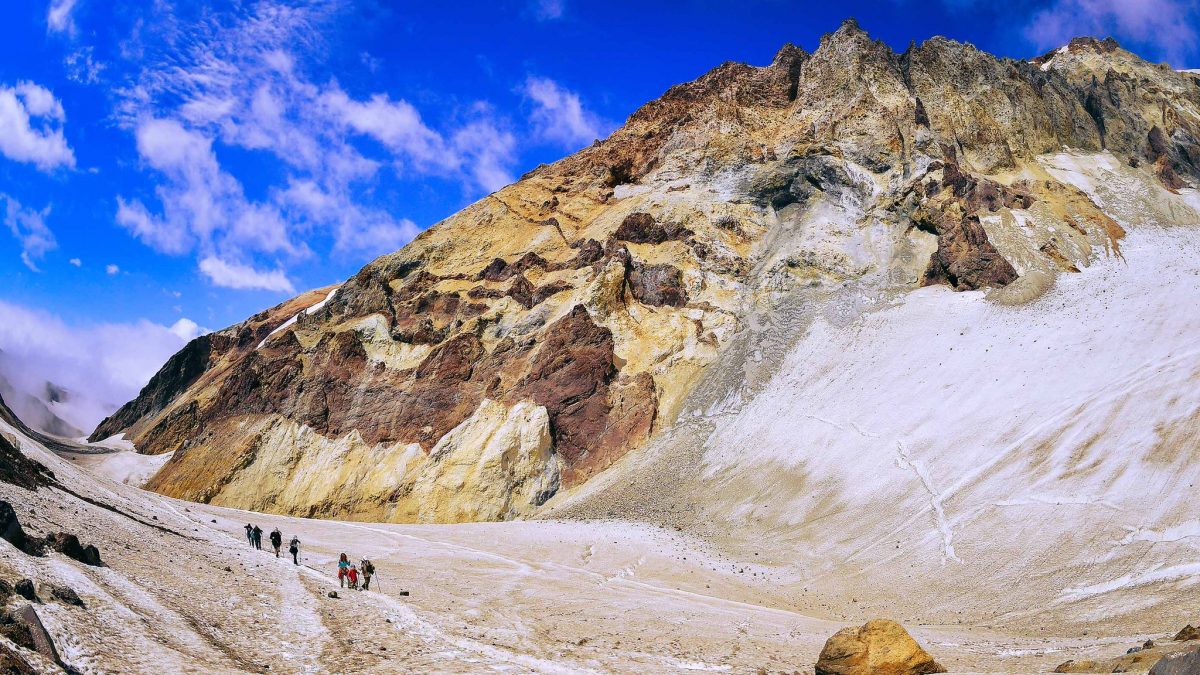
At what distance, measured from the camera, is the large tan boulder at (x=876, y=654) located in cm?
1371

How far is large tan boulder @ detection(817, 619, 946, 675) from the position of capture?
45.0 feet

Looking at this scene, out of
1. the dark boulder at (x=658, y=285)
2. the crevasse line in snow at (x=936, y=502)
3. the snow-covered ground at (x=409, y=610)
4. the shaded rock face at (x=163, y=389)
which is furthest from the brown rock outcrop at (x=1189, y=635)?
the shaded rock face at (x=163, y=389)

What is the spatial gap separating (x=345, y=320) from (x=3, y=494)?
2155 inches

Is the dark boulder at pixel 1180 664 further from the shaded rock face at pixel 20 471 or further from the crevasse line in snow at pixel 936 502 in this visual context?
the shaded rock face at pixel 20 471

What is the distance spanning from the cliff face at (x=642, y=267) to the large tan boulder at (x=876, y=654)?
1595 inches

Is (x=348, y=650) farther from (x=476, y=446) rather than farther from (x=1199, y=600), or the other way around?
(x=476, y=446)

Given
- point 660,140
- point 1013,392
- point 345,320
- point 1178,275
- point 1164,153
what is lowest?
point 1013,392

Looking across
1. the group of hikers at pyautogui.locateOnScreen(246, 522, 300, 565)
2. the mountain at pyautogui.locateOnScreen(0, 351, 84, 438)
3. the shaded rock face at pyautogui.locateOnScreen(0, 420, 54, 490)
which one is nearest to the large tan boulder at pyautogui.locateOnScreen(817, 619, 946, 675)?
the group of hikers at pyautogui.locateOnScreen(246, 522, 300, 565)

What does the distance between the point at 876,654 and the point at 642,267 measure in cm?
5857

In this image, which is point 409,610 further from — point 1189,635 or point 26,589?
point 1189,635

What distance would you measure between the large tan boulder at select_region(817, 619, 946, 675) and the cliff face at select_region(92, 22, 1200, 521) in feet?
133

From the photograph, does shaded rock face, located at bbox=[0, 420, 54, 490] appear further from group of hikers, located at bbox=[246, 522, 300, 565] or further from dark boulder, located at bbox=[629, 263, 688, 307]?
dark boulder, located at bbox=[629, 263, 688, 307]

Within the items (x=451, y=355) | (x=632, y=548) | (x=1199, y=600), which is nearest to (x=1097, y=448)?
(x=1199, y=600)

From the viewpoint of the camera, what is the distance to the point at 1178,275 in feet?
157
